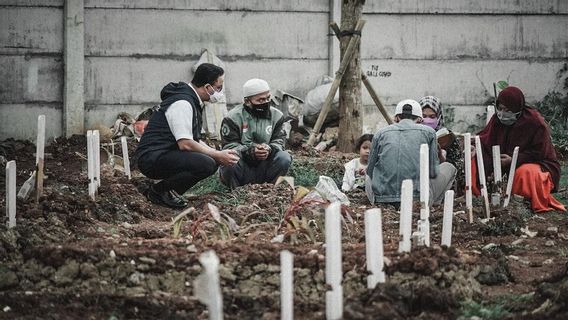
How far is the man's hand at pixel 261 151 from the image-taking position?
902cm

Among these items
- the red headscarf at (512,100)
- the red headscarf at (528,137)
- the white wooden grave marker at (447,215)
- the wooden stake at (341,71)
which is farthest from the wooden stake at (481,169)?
the wooden stake at (341,71)

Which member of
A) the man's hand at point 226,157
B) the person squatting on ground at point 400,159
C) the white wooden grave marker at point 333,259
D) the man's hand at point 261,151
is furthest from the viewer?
the man's hand at point 261,151

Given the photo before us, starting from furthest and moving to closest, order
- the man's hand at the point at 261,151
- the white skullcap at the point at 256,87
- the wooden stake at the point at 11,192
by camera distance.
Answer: the white skullcap at the point at 256,87
the man's hand at the point at 261,151
the wooden stake at the point at 11,192

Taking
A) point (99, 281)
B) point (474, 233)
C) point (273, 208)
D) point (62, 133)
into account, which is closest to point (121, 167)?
point (62, 133)

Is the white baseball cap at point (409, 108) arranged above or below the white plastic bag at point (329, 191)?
above

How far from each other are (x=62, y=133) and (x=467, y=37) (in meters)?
5.20

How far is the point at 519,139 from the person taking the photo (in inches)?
348

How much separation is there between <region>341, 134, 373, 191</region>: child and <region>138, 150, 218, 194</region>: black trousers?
1527 millimetres

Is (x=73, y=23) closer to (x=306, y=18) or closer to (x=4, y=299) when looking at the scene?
(x=306, y=18)

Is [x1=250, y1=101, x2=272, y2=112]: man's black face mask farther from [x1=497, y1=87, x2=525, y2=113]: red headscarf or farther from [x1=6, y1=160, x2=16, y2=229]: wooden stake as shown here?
[x1=6, y1=160, x2=16, y2=229]: wooden stake

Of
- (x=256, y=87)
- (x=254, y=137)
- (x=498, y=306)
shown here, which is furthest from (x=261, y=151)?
(x=498, y=306)

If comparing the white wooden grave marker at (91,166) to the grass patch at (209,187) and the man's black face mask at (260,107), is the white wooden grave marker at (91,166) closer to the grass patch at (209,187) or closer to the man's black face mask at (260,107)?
the grass patch at (209,187)

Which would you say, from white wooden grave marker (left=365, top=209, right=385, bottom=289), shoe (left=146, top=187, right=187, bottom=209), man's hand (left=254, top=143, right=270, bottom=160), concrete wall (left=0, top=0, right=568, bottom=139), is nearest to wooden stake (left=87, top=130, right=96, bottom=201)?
shoe (left=146, top=187, right=187, bottom=209)

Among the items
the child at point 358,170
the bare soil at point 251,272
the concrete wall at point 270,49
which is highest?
the concrete wall at point 270,49
